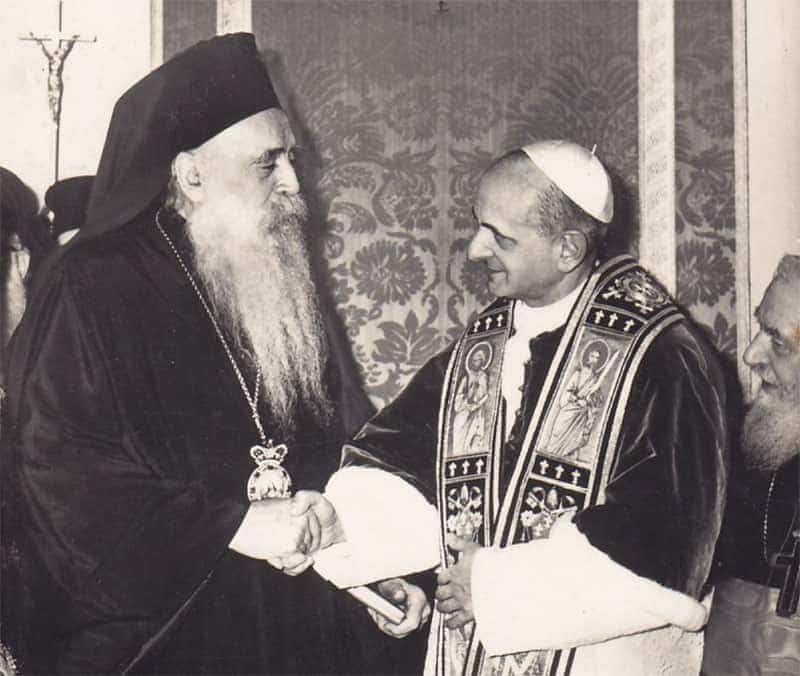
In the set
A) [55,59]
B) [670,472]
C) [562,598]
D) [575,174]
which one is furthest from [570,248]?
[55,59]

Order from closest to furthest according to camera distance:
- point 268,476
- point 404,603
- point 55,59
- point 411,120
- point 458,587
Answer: point 458,587 < point 268,476 < point 404,603 < point 55,59 < point 411,120

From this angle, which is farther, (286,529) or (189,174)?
(189,174)

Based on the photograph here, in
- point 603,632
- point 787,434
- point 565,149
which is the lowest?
point 603,632

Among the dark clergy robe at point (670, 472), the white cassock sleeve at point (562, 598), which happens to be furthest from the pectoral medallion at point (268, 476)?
the dark clergy robe at point (670, 472)

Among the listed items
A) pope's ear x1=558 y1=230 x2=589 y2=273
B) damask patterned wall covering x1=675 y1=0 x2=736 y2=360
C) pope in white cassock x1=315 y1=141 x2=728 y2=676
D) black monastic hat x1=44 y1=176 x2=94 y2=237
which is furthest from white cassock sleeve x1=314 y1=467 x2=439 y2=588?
damask patterned wall covering x1=675 y1=0 x2=736 y2=360

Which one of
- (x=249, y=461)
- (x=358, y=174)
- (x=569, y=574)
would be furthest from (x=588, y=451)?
(x=358, y=174)

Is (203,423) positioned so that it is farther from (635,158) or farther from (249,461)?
(635,158)

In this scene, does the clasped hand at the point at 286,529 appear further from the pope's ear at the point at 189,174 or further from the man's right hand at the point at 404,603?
the pope's ear at the point at 189,174

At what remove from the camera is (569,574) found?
8.82ft

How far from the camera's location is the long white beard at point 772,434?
3484 millimetres

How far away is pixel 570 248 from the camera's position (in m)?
2.95

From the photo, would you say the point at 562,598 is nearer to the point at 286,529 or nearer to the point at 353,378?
the point at 286,529

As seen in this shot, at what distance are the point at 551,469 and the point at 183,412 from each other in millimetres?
1033

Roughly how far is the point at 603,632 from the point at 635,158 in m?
2.20
